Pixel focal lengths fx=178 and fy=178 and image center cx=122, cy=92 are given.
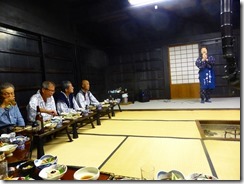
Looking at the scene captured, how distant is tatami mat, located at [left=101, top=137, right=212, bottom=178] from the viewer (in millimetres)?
1667

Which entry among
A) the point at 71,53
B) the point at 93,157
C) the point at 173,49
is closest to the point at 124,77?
the point at 173,49

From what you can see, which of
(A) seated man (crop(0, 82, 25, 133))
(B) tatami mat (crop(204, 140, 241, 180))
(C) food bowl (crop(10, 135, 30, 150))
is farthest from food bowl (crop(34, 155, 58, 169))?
(B) tatami mat (crop(204, 140, 241, 180))

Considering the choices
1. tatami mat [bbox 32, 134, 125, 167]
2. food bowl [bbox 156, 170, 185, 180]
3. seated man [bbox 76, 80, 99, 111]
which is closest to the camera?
food bowl [bbox 156, 170, 185, 180]

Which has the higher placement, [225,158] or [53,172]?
[53,172]

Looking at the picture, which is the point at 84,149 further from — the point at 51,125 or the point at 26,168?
the point at 26,168

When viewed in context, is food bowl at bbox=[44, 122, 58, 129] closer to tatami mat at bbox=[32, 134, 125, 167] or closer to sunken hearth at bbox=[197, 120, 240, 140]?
tatami mat at bbox=[32, 134, 125, 167]

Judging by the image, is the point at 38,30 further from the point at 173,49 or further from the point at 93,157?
the point at 173,49

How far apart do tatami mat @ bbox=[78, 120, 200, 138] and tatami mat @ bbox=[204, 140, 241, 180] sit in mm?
390

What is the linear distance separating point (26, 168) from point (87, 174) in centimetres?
47

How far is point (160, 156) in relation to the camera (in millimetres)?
1947

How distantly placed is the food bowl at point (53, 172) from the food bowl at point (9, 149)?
0.54m

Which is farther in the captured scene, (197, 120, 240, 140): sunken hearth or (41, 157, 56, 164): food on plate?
(197, 120, 240, 140): sunken hearth

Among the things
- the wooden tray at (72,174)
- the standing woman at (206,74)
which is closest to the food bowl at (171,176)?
the wooden tray at (72,174)

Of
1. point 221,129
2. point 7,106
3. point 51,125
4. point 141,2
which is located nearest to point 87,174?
point 51,125
